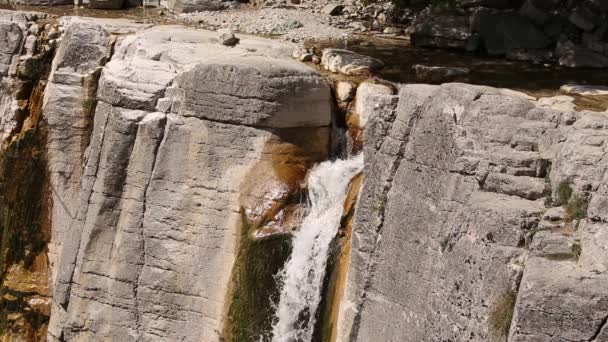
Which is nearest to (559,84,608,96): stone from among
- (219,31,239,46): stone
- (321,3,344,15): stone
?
(219,31,239,46): stone

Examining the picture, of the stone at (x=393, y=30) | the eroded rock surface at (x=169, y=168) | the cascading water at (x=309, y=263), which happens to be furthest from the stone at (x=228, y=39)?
the stone at (x=393, y=30)

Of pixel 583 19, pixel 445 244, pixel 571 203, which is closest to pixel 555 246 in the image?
pixel 571 203

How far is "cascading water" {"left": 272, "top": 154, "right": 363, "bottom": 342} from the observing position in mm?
15344

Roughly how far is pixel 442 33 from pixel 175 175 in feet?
22.5

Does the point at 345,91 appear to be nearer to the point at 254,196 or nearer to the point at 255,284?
the point at 254,196

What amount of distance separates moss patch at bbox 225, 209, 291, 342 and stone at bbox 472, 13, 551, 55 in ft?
22.1

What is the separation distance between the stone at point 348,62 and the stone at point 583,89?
118 inches

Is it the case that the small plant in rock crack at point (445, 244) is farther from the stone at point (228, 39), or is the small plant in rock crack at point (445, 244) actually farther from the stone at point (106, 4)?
the stone at point (106, 4)

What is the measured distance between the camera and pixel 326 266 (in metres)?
15.3

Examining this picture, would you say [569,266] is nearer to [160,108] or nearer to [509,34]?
[160,108]

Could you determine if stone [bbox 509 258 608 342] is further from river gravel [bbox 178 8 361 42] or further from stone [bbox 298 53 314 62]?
river gravel [bbox 178 8 361 42]

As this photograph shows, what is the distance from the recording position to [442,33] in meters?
20.9

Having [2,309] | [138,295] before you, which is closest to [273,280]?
[138,295]

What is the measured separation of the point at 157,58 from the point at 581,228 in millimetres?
8235
